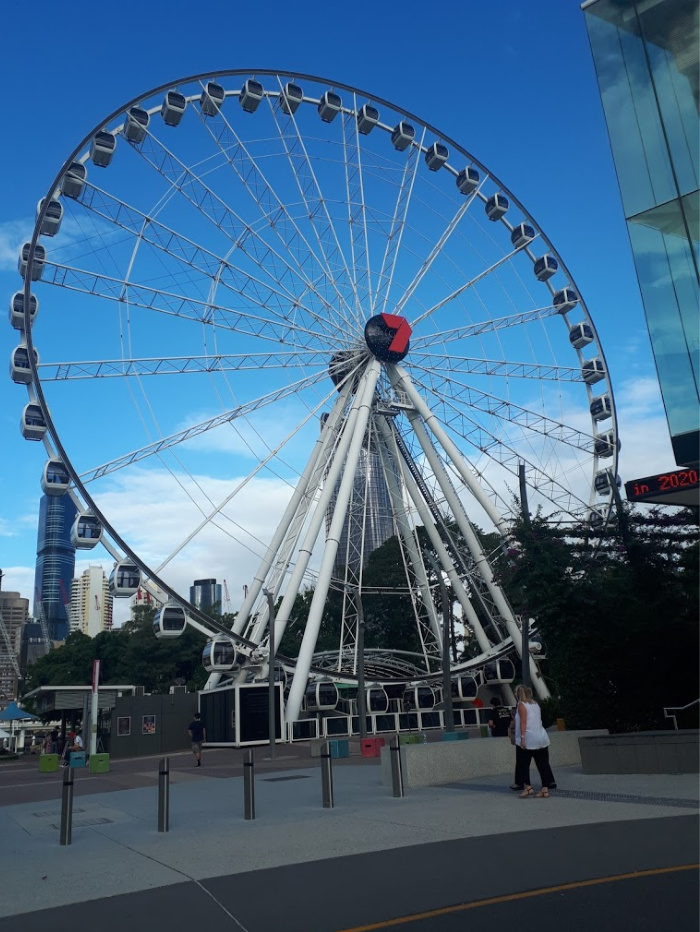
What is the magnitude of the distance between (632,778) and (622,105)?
11.5m

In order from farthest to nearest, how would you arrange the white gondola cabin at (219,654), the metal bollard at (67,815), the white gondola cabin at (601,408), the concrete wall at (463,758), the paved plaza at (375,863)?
the white gondola cabin at (601,408) < the white gondola cabin at (219,654) < the concrete wall at (463,758) < the metal bollard at (67,815) < the paved plaza at (375,863)

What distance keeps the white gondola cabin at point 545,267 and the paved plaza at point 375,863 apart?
2692cm

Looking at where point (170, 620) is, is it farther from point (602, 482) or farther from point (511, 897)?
point (511, 897)

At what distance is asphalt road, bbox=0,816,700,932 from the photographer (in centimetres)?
564

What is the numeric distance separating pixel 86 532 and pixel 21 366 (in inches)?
210

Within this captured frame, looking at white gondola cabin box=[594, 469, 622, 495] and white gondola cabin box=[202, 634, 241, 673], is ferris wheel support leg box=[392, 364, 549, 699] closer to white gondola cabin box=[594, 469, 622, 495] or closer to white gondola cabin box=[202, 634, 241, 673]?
white gondola cabin box=[594, 469, 622, 495]

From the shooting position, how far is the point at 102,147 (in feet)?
90.7

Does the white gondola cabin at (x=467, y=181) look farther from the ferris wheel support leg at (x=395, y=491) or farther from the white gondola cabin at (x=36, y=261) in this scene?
the white gondola cabin at (x=36, y=261)

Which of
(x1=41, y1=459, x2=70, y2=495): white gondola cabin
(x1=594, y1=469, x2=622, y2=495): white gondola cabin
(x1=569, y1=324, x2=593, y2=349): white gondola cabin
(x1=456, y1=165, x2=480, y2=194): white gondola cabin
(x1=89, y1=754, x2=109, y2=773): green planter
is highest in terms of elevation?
(x1=456, y1=165, x2=480, y2=194): white gondola cabin

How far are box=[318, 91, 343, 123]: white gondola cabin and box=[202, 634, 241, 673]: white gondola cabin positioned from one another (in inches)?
783

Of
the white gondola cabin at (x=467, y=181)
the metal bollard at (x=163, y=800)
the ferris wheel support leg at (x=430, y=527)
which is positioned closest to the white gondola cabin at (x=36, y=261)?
the ferris wheel support leg at (x=430, y=527)

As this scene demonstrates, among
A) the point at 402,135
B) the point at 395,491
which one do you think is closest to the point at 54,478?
the point at 395,491

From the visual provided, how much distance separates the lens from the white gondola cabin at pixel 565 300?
36125 mm

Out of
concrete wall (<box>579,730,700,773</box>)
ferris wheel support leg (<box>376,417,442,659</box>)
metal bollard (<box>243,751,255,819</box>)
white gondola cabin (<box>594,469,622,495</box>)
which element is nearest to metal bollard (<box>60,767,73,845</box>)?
metal bollard (<box>243,751,255,819</box>)
